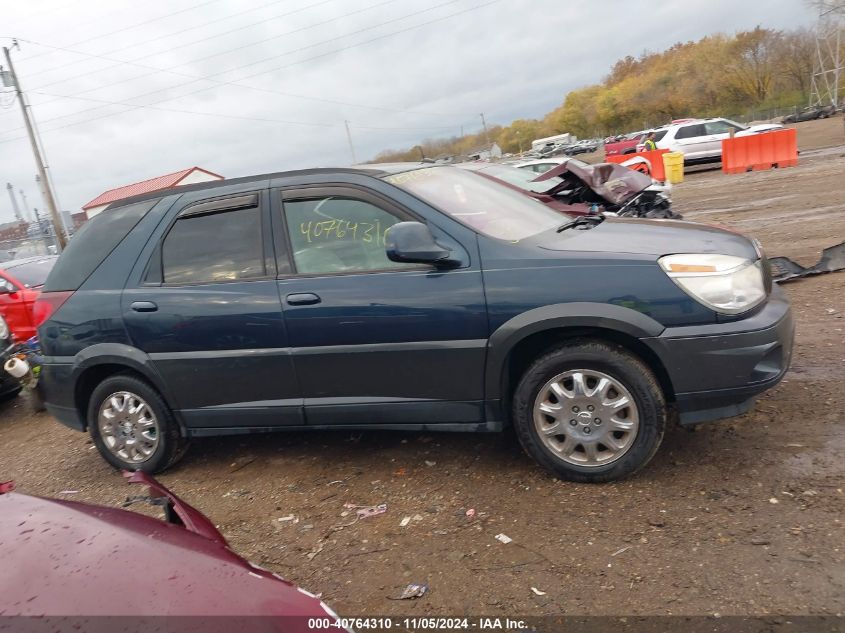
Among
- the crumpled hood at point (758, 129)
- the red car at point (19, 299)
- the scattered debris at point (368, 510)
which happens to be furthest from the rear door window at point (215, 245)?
the crumpled hood at point (758, 129)

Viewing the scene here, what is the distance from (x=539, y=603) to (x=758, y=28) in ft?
283

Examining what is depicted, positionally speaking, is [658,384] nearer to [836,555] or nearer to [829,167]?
[836,555]

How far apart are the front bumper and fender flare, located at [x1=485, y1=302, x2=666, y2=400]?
4.0 inches

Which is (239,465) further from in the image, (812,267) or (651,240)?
(812,267)

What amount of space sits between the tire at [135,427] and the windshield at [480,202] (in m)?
2.18

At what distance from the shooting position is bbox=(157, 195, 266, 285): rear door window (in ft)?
13.2

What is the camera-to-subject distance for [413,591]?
2.90 m

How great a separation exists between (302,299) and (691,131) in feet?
75.9

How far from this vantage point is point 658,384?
338 centimetres

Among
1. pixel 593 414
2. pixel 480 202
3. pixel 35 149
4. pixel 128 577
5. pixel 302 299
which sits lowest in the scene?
pixel 593 414

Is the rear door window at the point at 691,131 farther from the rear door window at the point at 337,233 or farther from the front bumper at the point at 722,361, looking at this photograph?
the rear door window at the point at 337,233

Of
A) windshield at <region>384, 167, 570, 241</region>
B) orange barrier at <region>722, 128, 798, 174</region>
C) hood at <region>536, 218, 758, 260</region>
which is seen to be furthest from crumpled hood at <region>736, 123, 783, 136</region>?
hood at <region>536, 218, 758, 260</region>

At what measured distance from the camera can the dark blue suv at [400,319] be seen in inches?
129

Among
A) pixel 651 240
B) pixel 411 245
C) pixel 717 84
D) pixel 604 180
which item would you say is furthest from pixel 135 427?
pixel 717 84
